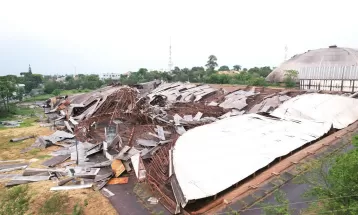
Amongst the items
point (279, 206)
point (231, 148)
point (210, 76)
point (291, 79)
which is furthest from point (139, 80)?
point (279, 206)

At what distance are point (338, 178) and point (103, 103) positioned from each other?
60.3ft

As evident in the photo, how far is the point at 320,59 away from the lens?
111 ft

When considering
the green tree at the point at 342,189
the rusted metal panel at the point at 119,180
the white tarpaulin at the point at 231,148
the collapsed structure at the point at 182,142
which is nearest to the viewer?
the green tree at the point at 342,189

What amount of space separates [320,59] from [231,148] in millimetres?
32247

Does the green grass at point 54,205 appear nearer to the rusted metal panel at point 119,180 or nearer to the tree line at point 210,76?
the rusted metal panel at point 119,180

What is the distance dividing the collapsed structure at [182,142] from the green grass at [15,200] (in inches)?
39.0

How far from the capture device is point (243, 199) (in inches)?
274

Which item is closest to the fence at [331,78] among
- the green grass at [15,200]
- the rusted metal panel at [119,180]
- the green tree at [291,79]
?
the green tree at [291,79]

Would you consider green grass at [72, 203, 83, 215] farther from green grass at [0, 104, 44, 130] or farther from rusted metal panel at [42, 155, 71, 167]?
green grass at [0, 104, 44, 130]

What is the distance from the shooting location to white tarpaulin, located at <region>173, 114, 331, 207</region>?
741 centimetres

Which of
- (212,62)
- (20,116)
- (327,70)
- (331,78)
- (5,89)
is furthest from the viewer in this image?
(212,62)

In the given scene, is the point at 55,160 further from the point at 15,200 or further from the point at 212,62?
the point at 212,62

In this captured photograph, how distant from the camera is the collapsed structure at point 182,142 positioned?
8000 millimetres

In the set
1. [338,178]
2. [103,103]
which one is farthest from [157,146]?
[103,103]
